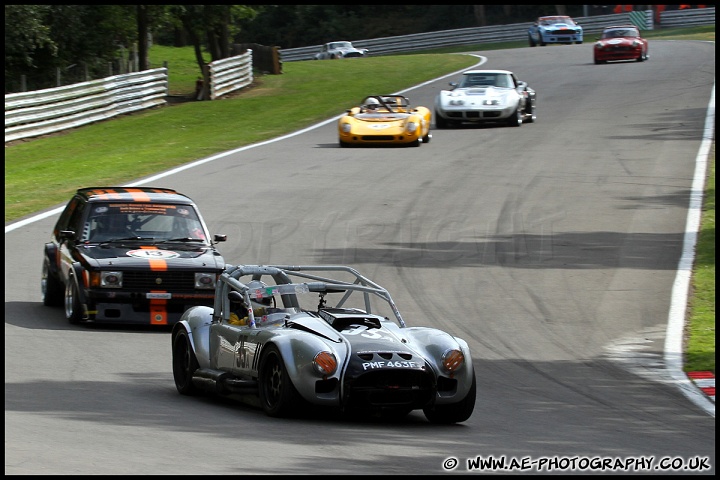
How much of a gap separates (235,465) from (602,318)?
302 inches

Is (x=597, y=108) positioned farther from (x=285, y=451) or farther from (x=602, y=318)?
(x=285, y=451)

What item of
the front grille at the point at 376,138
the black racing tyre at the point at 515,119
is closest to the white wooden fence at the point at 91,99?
the front grille at the point at 376,138

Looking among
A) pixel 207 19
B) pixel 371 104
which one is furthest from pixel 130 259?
pixel 207 19

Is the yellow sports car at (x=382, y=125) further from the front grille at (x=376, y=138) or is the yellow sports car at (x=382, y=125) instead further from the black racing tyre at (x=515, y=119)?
the black racing tyre at (x=515, y=119)

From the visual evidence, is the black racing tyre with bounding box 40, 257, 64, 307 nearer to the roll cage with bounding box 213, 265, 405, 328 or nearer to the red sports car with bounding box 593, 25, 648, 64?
the roll cage with bounding box 213, 265, 405, 328

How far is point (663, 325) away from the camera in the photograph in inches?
534

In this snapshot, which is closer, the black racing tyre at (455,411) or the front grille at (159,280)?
the black racing tyre at (455,411)

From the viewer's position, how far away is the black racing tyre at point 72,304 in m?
13.2

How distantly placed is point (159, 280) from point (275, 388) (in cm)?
462

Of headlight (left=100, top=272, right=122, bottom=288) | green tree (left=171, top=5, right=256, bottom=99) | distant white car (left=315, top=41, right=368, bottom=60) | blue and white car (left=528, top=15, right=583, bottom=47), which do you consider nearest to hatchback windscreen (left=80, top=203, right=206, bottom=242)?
headlight (left=100, top=272, right=122, bottom=288)

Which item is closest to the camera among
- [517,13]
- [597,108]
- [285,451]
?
[285,451]

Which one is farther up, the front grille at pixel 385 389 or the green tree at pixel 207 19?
the green tree at pixel 207 19

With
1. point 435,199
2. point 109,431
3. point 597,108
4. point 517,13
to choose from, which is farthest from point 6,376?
point 517,13

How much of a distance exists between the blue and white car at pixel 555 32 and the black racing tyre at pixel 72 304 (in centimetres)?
5166
